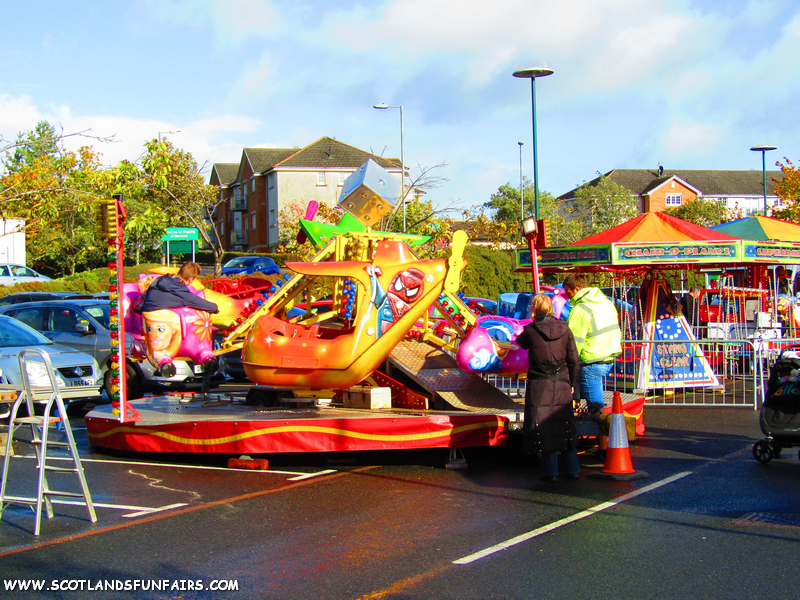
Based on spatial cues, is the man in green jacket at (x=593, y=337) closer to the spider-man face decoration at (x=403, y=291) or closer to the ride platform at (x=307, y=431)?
the ride platform at (x=307, y=431)

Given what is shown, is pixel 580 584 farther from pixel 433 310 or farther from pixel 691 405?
pixel 691 405

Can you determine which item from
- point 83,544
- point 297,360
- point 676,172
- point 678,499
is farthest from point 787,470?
point 676,172

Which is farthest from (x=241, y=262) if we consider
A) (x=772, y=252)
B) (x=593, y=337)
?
(x=593, y=337)

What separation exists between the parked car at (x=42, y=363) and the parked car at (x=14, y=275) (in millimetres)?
20693

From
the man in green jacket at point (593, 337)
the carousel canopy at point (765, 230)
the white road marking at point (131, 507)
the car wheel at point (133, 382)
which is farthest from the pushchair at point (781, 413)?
the carousel canopy at point (765, 230)

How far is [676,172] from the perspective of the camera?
264 feet

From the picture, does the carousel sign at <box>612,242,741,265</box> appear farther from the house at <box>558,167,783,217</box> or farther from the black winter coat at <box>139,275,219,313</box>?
the house at <box>558,167,783,217</box>

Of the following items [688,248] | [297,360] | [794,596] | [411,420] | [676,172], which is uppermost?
[676,172]

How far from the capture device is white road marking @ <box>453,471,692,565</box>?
524 centimetres

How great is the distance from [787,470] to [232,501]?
5420 millimetres

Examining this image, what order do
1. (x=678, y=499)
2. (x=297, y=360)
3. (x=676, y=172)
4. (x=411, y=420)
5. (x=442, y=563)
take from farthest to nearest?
(x=676, y=172) → (x=297, y=360) → (x=411, y=420) → (x=678, y=499) → (x=442, y=563)

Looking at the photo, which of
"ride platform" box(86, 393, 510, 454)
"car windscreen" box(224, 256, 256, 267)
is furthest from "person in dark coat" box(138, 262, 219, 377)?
"car windscreen" box(224, 256, 256, 267)

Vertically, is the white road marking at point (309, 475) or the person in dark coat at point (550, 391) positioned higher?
the person in dark coat at point (550, 391)

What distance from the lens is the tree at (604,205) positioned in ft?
159
